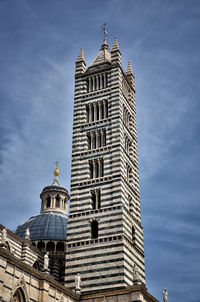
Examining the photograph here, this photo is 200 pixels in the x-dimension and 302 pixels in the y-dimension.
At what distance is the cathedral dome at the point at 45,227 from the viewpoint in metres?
39.9

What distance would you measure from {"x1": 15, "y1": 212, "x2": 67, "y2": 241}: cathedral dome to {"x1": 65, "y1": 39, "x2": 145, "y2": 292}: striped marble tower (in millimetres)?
9786

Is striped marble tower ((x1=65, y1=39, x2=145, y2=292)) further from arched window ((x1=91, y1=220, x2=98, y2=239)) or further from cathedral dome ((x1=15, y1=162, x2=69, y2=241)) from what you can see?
cathedral dome ((x1=15, y1=162, x2=69, y2=241))

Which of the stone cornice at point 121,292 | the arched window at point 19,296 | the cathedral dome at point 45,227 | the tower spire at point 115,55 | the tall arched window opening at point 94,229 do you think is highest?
the tower spire at point 115,55

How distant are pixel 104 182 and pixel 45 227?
12.1 meters

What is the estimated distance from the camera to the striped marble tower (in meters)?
28.0

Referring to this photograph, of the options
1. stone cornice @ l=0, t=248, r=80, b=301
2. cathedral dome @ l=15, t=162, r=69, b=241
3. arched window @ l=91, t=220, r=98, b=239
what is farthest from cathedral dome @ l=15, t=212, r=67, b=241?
stone cornice @ l=0, t=248, r=80, b=301

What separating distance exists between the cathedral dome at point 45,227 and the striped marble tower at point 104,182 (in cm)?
979

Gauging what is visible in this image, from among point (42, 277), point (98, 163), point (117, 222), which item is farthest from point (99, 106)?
point (42, 277)

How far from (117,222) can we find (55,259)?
11.0 metres

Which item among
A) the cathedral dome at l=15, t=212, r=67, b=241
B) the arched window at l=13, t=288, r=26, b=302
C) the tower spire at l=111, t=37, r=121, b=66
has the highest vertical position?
the tower spire at l=111, t=37, r=121, b=66

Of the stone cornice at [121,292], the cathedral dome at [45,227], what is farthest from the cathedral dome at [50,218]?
the stone cornice at [121,292]

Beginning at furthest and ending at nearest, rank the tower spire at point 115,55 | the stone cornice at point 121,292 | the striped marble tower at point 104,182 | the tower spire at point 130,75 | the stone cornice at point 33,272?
1. the tower spire at point 130,75
2. the tower spire at point 115,55
3. the striped marble tower at point 104,182
4. the stone cornice at point 121,292
5. the stone cornice at point 33,272

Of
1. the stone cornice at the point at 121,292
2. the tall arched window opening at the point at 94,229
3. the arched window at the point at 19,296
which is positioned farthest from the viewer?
the tall arched window opening at the point at 94,229

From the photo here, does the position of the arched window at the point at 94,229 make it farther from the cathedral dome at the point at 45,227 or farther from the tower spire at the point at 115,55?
the tower spire at the point at 115,55
